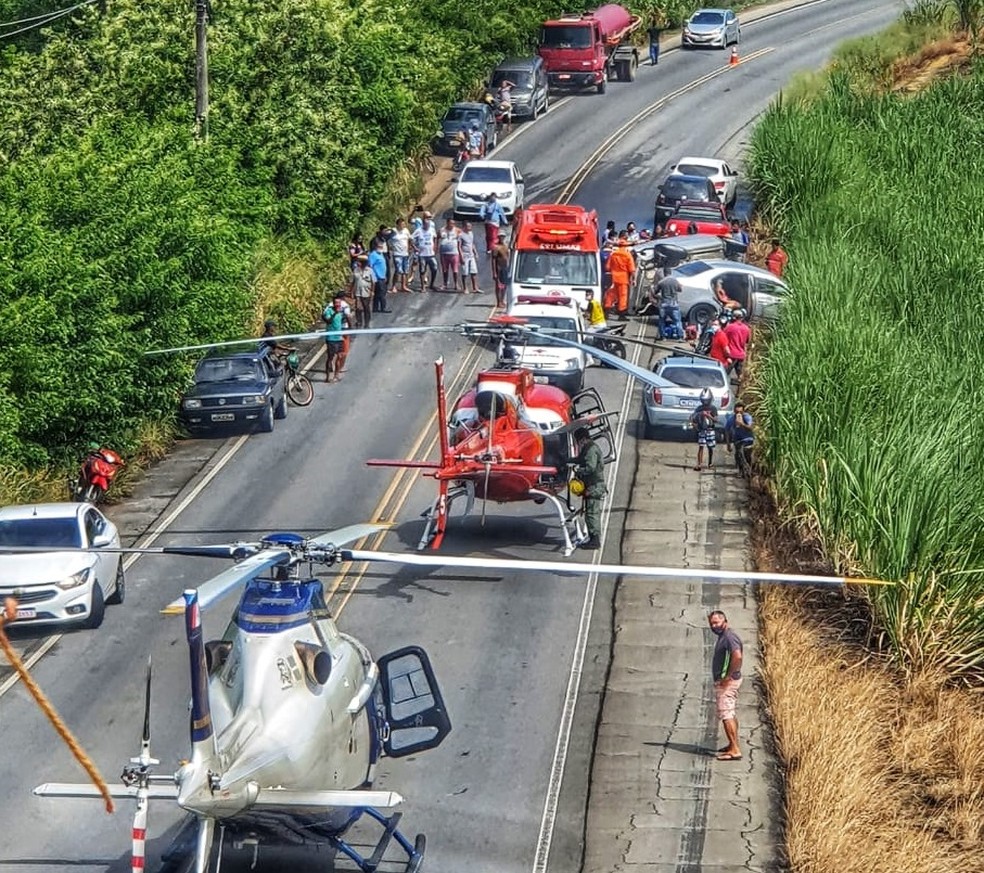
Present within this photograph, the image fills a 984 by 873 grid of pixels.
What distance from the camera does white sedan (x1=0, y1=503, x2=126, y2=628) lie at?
923 inches

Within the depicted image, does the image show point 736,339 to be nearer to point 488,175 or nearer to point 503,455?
point 503,455

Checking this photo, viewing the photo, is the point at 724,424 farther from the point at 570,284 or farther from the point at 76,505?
the point at 76,505

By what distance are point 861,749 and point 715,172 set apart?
3132 centimetres

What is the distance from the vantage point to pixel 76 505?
2512cm

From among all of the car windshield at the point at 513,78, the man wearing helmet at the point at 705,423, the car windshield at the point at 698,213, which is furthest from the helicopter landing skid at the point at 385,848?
the car windshield at the point at 513,78

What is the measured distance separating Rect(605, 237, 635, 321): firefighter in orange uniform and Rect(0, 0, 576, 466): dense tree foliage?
7284mm

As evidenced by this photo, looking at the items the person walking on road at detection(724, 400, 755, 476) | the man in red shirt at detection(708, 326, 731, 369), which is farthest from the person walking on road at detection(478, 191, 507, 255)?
the person walking on road at detection(724, 400, 755, 476)

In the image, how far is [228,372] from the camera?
3362cm

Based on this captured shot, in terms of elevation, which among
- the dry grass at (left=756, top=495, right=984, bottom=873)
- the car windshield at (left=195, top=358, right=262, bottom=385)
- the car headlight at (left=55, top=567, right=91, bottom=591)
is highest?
the car windshield at (left=195, top=358, right=262, bottom=385)

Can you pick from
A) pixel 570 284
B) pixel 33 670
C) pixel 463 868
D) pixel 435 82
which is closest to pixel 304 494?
pixel 33 670

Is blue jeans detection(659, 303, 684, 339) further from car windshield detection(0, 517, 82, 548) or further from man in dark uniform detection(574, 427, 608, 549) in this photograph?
car windshield detection(0, 517, 82, 548)

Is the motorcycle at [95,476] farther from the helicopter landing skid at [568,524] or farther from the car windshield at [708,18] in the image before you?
the car windshield at [708,18]

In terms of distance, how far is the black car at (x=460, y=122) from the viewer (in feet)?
178

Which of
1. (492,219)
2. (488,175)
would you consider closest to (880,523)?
(492,219)
